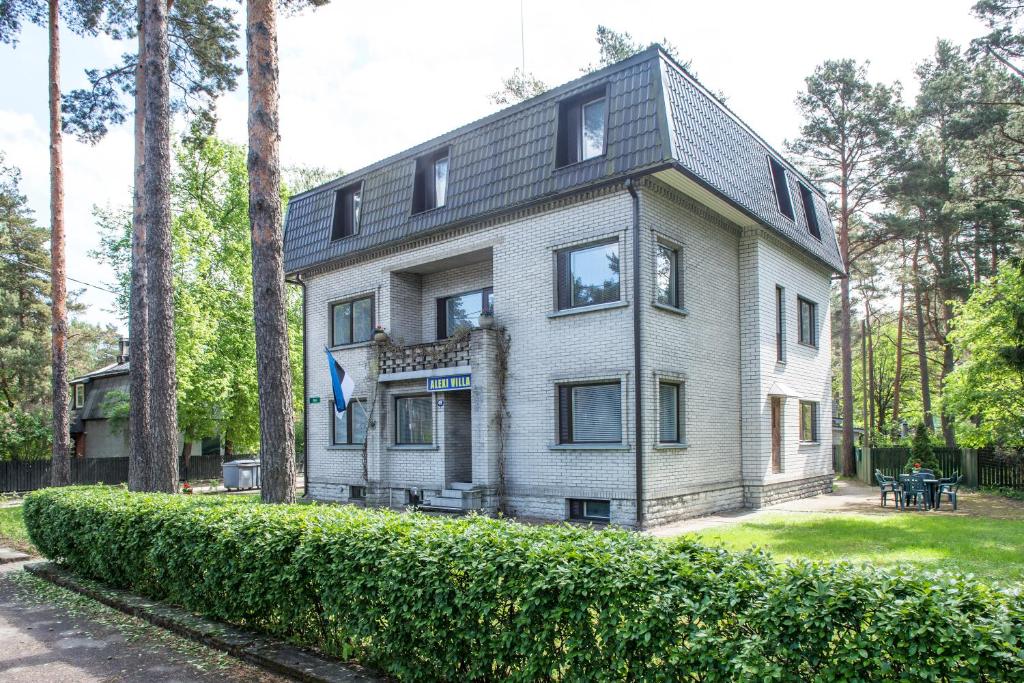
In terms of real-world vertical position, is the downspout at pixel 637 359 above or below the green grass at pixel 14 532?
above

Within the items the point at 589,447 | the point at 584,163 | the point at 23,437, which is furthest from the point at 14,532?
the point at 23,437

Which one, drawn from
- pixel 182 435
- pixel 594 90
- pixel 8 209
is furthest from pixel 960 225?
pixel 8 209

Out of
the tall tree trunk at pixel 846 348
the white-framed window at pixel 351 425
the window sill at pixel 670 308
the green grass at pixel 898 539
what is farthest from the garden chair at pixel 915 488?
the white-framed window at pixel 351 425

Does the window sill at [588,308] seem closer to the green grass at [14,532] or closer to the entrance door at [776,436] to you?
the entrance door at [776,436]

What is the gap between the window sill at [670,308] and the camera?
43.8 feet

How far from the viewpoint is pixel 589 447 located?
13.3 metres

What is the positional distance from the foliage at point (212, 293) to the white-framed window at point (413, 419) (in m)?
11.9

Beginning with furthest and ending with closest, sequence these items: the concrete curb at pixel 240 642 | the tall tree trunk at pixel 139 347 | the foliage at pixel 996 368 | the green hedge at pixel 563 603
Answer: the foliage at pixel 996 368
the tall tree trunk at pixel 139 347
the concrete curb at pixel 240 642
the green hedge at pixel 563 603

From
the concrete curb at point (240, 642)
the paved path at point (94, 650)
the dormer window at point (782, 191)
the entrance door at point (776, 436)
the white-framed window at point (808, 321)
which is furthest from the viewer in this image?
the white-framed window at point (808, 321)

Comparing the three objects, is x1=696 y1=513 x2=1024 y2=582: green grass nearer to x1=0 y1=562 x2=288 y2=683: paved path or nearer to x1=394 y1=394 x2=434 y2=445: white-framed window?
x1=0 y1=562 x2=288 y2=683: paved path

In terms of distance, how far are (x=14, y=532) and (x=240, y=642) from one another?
11143 mm

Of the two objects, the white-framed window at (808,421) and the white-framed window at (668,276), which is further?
the white-framed window at (808,421)

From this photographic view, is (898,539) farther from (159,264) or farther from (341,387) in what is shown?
(159,264)

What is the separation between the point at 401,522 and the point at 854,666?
11.6 ft
